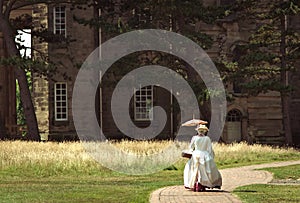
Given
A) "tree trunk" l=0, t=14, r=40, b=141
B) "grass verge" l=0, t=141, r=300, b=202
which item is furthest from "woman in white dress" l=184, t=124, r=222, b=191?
"tree trunk" l=0, t=14, r=40, b=141

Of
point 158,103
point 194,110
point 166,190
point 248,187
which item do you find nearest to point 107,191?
point 166,190

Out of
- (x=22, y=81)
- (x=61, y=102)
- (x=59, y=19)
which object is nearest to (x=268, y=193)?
(x=22, y=81)

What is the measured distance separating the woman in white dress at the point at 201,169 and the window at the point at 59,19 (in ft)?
81.2

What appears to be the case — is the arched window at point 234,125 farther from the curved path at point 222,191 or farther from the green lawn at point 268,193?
the green lawn at point 268,193

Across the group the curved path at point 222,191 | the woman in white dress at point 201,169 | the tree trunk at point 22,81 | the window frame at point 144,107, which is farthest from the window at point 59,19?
the woman in white dress at point 201,169

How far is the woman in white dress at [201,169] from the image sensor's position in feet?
52.1

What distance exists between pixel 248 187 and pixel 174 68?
18191mm

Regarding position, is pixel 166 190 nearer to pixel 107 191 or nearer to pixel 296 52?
pixel 107 191

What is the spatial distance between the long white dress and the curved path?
0.84 feet

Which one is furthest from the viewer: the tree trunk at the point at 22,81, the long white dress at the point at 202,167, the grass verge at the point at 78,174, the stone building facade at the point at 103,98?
the stone building facade at the point at 103,98

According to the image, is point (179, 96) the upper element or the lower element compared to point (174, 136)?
upper

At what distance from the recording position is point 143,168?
22.2m

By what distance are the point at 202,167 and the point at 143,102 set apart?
24.6m

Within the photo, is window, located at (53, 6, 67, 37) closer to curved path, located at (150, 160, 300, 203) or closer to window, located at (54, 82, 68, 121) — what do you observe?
window, located at (54, 82, 68, 121)
